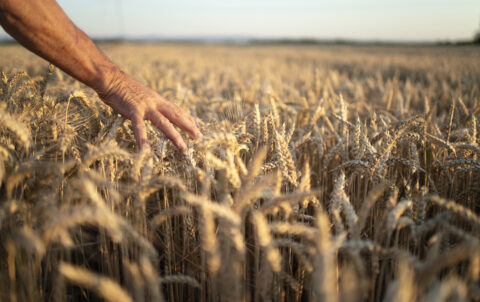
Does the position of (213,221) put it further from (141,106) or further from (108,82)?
(108,82)

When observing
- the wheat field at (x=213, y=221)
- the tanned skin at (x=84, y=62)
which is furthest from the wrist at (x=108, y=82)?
the wheat field at (x=213, y=221)

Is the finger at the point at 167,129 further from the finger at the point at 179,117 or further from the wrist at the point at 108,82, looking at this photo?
the wrist at the point at 108,82

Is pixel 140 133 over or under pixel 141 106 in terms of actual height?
under

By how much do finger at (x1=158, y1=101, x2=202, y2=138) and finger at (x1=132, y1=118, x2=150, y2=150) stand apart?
12cm

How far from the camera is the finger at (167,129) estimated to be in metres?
1.19

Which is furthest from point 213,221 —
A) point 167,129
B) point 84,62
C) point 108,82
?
point 84,62

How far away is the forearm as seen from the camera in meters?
1.04

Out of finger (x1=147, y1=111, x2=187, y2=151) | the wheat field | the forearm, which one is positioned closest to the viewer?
the wheat field


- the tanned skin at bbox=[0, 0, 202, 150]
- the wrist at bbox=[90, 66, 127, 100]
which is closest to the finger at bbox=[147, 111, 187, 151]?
the tanned skin at bbox=[0, 0, 202, 150]

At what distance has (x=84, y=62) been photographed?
1.22 m

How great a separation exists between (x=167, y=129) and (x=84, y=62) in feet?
1.58

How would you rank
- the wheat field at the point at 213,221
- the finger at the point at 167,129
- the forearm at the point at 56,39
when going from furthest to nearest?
the finger at the point at 167,129
the forearm at the point at 56,39
the wheat field at the point at 213,221

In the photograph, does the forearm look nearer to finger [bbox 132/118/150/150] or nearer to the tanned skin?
the tanned skin

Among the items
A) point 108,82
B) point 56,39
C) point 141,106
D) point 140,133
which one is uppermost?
point 56,39
